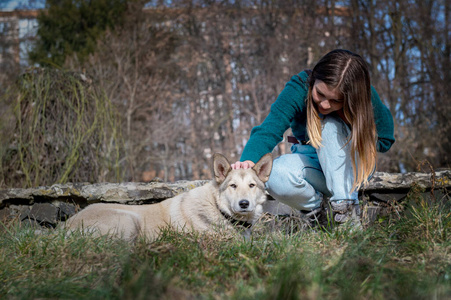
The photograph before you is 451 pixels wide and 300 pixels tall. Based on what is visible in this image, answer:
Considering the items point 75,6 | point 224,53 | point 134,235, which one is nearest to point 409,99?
point 224,53

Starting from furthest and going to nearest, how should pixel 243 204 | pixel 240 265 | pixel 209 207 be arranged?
1. pixel 209 207
2. pixel 243 204
3. pixel 240 265

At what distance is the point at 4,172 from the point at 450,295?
4.74 metres

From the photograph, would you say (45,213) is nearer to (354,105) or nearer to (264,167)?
(264,167)

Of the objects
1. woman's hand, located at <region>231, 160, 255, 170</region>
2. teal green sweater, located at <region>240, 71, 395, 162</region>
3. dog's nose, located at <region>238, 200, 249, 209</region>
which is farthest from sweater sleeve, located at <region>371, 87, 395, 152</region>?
dog's nose, located at <region>238, 200, 249, 209</region>

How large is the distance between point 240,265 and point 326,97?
1.45 meters

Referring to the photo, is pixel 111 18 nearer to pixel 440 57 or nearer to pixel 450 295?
pixel 440 57

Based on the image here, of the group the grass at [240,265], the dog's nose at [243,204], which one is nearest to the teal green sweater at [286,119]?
the dog's nose at [243,204]

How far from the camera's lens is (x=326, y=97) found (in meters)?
2.95

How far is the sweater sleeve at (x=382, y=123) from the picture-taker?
3271mm

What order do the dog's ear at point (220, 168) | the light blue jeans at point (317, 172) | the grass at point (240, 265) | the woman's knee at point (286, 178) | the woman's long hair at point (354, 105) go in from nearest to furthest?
the grass at point (240, 265), the woman's long hair at point (354, 105), the light blue jeans at point (317, 172), the woman's knee at point (286, 178), the dog's ear at point (220, 168)

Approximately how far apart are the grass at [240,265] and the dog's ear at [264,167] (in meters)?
0.77

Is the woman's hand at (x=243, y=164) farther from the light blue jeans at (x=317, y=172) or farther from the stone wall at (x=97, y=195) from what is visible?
the stone wall at (x=97, y=195)

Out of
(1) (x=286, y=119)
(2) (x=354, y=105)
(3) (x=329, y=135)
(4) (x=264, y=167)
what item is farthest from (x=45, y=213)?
(2) (x=354, y=105)

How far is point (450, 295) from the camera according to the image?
155cm
